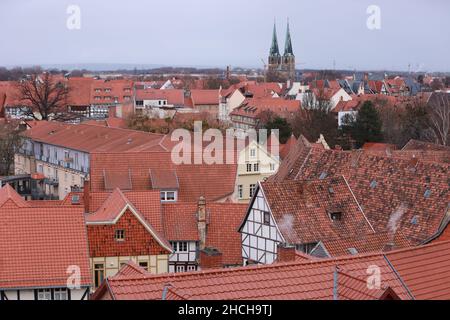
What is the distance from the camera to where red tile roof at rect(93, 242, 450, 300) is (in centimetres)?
923

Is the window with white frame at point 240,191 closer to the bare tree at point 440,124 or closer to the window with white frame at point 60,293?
the bare tree at point 440,124

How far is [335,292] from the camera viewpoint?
9.88 meters

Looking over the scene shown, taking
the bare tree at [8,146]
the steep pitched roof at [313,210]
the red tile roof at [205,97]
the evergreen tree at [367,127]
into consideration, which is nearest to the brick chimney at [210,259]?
the steep pitched roof at [313,210]

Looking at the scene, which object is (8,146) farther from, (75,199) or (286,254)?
(286,254)

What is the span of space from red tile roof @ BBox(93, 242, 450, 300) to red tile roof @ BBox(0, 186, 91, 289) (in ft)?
25.7

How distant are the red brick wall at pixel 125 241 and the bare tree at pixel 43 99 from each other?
42919 millimetres

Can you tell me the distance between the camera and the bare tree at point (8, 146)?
47062mm

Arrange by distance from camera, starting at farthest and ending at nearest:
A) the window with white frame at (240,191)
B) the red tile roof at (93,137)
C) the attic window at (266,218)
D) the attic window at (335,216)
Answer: the red tile roof at (93,137)
the window with white frame at (240,191)
the attic window at (335,216)
the attic window at (266,218)

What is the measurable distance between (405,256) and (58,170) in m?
32.6

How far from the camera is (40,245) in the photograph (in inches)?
686

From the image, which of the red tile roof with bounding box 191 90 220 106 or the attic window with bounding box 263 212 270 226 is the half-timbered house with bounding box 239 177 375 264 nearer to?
the attic window with bounding box 263 212 270 226

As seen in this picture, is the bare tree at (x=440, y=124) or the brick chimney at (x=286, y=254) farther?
the bare tree at (x=440, y=124)

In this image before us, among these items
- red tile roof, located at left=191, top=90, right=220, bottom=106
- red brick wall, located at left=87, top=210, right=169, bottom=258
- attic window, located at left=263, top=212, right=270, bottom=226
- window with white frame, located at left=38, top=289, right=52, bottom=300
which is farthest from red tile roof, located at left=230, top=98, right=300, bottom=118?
window with white frame, located at left=38, top=289, right=52, bottom=300

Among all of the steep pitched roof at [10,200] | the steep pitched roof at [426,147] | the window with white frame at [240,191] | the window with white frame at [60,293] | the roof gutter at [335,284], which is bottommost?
the window with white frame at [240,191]
